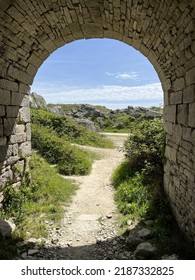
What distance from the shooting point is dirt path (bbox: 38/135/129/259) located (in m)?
4.51

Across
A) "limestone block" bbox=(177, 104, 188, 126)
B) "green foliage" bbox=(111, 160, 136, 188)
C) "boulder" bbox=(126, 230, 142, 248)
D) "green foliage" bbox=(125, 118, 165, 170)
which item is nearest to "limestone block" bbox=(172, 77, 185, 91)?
"limestone block" bbox=(177, 104, 188, 126)

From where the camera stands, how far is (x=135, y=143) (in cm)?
857

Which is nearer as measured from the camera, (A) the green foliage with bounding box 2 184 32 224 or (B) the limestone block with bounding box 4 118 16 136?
(A) the green foliage with bounding box 2 184 32 224

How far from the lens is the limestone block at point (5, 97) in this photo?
5.10 m

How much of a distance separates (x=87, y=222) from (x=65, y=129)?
10.6 meters

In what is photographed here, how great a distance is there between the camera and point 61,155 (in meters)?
10.4

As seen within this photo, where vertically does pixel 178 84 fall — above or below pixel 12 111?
above

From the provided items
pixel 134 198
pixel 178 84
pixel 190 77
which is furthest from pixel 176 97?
pixel 134 198

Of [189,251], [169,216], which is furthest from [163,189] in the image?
[189,251]

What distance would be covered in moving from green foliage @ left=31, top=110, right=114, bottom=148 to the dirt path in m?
6.80

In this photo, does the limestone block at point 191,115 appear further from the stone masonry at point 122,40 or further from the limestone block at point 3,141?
the limestone block at point 3,141

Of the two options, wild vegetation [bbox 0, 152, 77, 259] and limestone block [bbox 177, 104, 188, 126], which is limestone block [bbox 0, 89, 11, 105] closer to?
wild vegetation [bbox 0, 152, 77, 259]

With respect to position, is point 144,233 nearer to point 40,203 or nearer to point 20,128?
point 40,203

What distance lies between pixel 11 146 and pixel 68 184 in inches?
105
